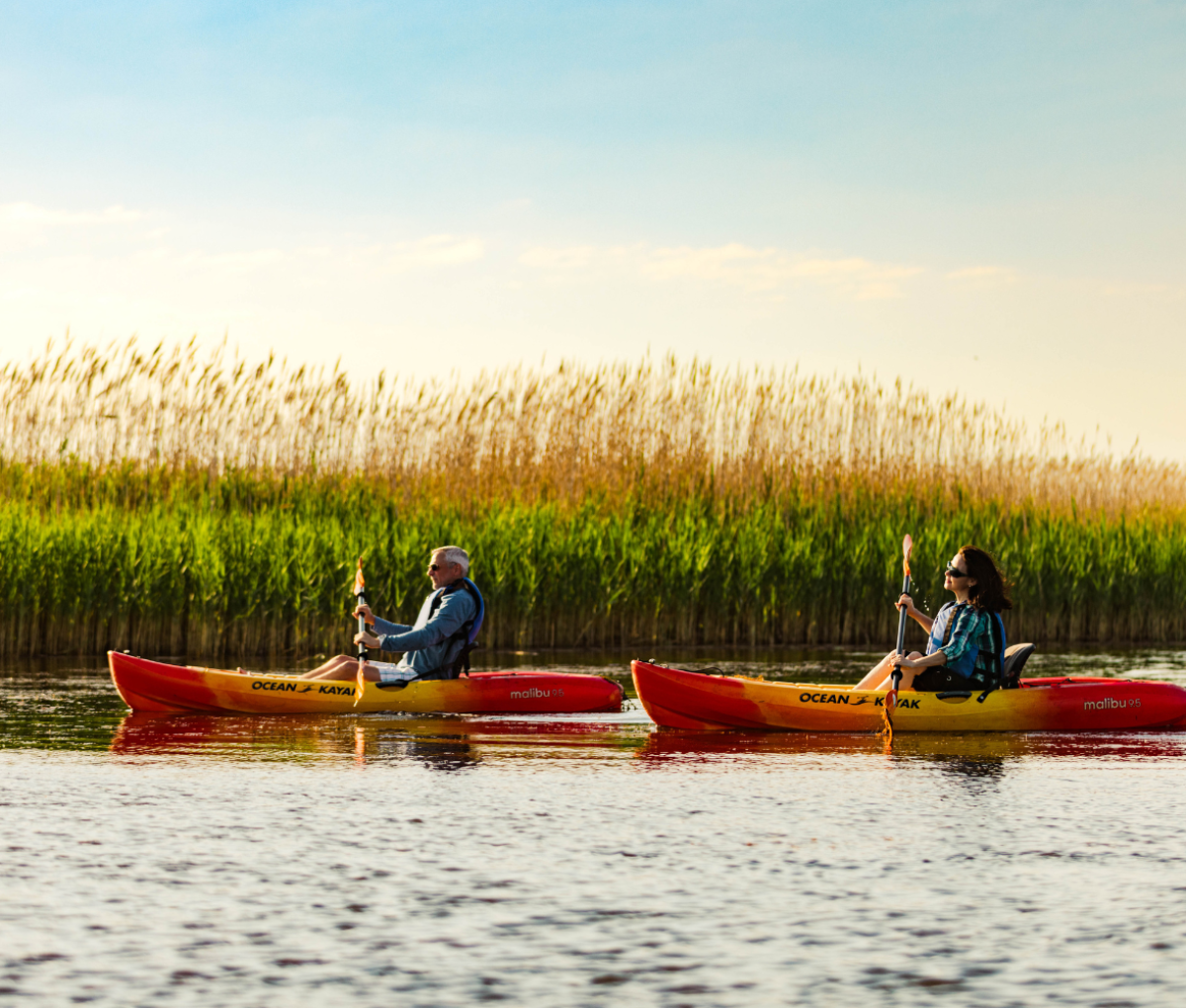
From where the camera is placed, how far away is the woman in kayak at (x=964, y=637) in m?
9.62

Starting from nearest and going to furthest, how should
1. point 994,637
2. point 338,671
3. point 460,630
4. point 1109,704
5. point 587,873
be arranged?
point 587,873 < point 994,637 < point 1109,704 < point 460,630 < point 338,671

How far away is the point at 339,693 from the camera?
10.9 meters

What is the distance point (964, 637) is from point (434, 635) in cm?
341

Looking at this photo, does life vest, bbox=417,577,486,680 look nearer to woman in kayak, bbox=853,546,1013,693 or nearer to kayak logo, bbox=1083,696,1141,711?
woman in kayak, bbox=853,546,1013,693

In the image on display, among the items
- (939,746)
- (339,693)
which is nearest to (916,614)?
(939,746)

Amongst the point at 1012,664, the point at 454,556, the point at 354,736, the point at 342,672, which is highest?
the point at 454,556

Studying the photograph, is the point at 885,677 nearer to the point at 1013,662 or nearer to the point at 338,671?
the point at 1013,662

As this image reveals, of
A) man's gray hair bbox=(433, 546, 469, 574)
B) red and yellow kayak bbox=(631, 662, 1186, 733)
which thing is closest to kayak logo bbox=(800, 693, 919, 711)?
red and yellow kayak bbox=(631, 662, 1186, 733)

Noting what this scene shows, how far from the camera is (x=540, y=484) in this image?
20.6 m

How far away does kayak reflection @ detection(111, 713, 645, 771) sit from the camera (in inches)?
353

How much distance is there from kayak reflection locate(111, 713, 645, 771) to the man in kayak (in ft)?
1.04

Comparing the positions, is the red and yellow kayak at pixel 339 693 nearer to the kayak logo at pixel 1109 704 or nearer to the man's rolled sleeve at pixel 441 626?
the man's rolled sleeve at pixel 441 626

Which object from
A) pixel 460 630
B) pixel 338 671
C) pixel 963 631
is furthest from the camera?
pixel 338 671

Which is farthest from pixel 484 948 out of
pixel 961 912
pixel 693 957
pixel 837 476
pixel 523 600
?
pixel 837 476
